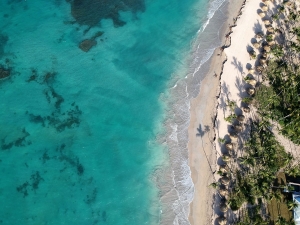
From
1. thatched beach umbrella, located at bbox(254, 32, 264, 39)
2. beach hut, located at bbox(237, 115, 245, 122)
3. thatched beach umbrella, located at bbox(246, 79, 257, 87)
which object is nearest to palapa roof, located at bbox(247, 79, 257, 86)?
thatched beach umbrella, located at bbox(246, 79, 257, 87)

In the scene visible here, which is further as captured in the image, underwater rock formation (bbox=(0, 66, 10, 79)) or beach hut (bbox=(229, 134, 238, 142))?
underwater rock formation (bbox=(0, 66, 10, 79))

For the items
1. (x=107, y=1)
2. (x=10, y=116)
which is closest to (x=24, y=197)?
(x=10, y=116)

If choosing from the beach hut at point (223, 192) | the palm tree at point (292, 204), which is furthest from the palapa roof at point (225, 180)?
the palm tree at point (292, 204)

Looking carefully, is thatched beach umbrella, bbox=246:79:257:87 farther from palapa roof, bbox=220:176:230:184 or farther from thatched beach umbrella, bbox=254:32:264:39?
palapa roof, bbox=220:176:230:184

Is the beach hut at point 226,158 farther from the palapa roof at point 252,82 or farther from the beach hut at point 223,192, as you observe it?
the palapa roof at point 252,82

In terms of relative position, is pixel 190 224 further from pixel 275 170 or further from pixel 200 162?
pixel 275 170

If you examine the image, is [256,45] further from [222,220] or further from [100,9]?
[222,220]

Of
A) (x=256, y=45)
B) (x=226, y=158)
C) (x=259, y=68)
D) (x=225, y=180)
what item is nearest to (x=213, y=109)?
(x=226, y=158)
